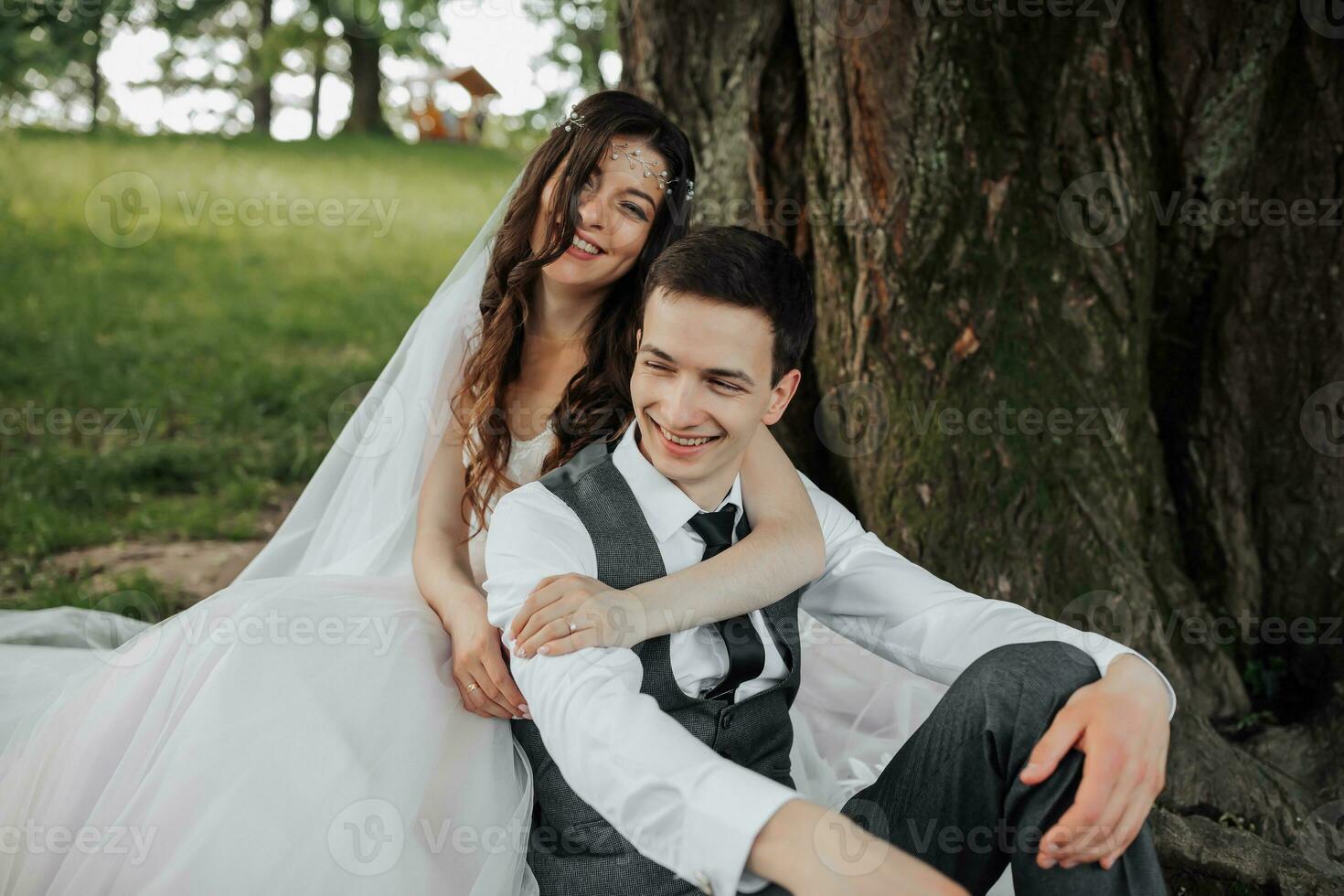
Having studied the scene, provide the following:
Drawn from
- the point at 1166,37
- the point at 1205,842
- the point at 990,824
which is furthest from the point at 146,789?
the point at 1166,37

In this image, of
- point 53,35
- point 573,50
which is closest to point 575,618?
point 53,35

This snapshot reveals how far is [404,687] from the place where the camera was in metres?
2.15

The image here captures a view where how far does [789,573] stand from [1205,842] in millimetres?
1345

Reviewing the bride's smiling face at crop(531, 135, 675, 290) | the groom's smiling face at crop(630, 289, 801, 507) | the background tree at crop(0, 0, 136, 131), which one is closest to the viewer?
the groom's smiling face at crop(630, 289, 801, 507)

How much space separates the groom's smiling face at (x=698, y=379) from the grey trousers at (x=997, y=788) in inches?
24.4

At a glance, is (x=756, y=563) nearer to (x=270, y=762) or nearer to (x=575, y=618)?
(x=575, y=618)

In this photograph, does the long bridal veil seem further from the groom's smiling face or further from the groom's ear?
the groom's ear

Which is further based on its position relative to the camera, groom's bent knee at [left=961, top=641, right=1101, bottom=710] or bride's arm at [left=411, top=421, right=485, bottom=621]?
bride's arm at [left=411, top=421, right=485, bottom=621]

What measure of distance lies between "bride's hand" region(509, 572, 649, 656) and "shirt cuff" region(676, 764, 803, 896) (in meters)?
0.32

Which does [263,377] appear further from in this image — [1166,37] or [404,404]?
[1166,37]

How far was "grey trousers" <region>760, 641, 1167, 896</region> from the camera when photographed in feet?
5.88

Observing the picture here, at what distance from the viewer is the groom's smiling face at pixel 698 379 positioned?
2092mm

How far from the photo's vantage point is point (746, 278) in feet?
6.96

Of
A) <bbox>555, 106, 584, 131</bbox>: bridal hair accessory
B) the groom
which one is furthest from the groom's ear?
<bbox>555, 106, 584, 131</bbox>: bridal hair accessory
